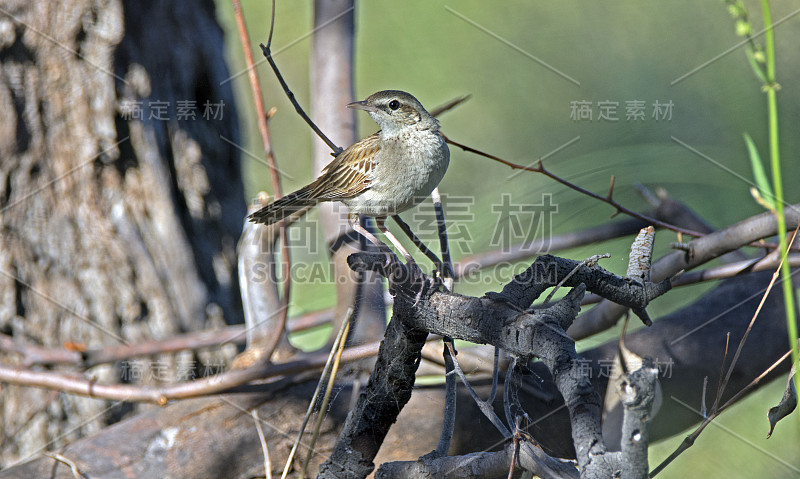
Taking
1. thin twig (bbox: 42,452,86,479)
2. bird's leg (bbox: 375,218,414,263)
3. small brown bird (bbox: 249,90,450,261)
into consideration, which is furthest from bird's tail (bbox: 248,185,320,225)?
thin twig (bbox: 42,452,86,479)

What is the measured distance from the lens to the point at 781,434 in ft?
3.93

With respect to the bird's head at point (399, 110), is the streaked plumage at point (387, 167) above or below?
below

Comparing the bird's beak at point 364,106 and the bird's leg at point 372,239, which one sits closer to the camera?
the bird's leg at point 372,239

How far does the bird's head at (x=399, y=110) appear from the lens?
40.4 inches

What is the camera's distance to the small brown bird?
3.20 feet

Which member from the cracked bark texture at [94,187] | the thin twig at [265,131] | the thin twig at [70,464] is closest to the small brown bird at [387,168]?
the thin twig at [265,131]

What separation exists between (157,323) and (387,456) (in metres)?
1.20

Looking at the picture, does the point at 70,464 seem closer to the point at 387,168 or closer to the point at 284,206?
the point at 284,206

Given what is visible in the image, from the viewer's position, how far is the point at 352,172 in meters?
1.08

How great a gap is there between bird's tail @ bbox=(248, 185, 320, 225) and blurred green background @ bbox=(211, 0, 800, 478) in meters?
0.29

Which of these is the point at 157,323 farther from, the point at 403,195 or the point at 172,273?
the point at 403,195

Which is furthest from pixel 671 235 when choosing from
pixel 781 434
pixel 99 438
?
pixel 99 438

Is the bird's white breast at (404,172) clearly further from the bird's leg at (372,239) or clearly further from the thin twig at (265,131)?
the thin twig at (265,131)

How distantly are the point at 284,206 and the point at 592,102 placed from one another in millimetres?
902
